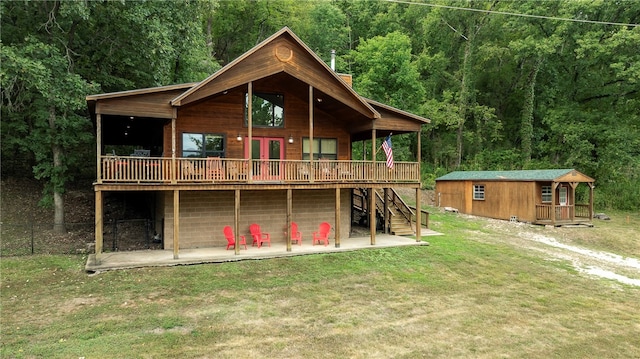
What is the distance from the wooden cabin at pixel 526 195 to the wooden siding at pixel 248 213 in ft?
38.5

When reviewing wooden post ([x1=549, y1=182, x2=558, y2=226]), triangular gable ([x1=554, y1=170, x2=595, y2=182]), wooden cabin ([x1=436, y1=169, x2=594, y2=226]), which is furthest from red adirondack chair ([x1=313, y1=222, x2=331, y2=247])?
triangular gable ([x1=554, y1=170, x2=595, y2=182])

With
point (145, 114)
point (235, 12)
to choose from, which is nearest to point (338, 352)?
point (145, 114)

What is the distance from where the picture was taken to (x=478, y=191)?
24344 millimetres

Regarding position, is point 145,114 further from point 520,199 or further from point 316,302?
point 520,199

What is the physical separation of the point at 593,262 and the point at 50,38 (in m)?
23.8

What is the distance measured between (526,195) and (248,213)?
16.5m

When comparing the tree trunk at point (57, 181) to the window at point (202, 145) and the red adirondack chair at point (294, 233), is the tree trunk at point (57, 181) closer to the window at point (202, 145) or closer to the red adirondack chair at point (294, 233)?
the window at point (202, 145)

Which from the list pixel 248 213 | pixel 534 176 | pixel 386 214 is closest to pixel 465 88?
pixel 534 176

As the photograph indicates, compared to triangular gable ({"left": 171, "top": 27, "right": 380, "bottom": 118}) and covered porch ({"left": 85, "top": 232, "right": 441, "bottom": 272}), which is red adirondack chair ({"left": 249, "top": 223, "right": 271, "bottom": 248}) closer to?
covered porch ({"left": 85, "top": 232, "right": 441, "bottom": 272})

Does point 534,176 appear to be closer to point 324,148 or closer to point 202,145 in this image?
point 324,148

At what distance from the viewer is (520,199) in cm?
2170

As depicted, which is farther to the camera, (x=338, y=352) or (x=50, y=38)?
(x=50, y=38)

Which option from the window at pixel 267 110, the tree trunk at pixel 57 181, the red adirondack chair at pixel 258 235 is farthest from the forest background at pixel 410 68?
the red adirondack chair at pixel 258 235

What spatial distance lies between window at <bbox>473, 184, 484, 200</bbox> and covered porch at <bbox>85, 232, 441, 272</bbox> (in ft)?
35.3
